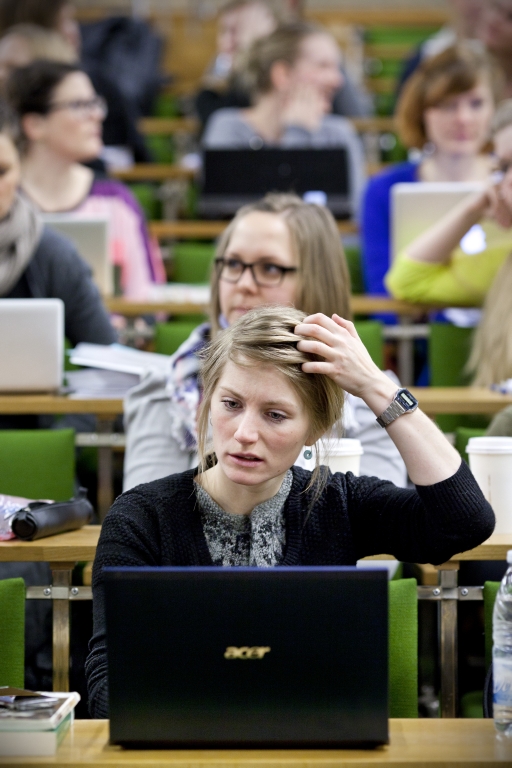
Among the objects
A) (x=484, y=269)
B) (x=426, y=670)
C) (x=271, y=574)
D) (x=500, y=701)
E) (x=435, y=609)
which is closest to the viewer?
(x=271, y=574)

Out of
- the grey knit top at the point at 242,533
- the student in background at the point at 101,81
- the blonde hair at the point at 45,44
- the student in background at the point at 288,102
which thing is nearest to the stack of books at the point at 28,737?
the grey knit top at the point at 242,533

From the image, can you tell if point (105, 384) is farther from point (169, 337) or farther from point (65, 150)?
point (65, 150)

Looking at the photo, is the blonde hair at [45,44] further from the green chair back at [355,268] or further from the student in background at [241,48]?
the green chair back at [355,268]

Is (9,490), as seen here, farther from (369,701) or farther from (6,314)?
(369,701)

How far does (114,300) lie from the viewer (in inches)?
127

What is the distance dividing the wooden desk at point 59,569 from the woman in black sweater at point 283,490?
29cm

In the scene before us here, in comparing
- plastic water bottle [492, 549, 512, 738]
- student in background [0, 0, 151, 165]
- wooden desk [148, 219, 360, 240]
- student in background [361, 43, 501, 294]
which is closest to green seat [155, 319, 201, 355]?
student in background [361, 43, 501, 294]

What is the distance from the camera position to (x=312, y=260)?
2.20 meters

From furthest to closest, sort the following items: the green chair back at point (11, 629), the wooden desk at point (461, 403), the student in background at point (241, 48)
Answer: the student in background at point (241, 48), the wooden desk at point (461, 403), the green chair back at point (11, 629)

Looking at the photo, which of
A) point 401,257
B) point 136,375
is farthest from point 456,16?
point 136,375

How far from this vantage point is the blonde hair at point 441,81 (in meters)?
3.62

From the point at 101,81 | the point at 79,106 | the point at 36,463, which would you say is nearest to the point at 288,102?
the point at 79,106

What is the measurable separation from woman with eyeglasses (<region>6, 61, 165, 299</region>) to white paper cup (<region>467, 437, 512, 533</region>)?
6.98 feet

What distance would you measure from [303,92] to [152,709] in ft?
12.6
